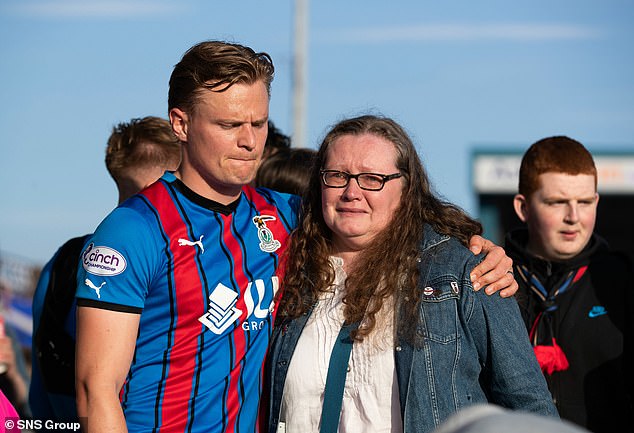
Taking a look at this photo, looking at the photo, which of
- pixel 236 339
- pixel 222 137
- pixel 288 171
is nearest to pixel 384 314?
pixel 236 339

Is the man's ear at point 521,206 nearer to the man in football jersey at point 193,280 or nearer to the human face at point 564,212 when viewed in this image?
the human face at point 564,212

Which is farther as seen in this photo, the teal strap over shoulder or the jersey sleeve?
the teal strap over shoulder

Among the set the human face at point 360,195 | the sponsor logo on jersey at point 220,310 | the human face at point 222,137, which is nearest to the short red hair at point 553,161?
the human face at point 360,195

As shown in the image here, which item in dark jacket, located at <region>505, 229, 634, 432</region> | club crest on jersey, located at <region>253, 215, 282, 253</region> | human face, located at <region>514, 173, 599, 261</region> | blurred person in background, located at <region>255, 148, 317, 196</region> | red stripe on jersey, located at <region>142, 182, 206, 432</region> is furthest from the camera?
blurred person in background, located at <region>255, 148, 317, 196</region>

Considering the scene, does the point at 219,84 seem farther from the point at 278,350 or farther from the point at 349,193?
the point at 278,350

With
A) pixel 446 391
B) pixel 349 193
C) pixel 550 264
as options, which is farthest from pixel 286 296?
pixel 550 264

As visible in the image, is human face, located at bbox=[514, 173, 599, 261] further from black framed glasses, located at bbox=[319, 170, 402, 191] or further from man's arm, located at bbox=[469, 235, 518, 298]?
black framed glasses, located at bbox=[319, 170, 402, 191]

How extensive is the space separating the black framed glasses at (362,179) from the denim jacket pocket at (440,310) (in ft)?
1.46

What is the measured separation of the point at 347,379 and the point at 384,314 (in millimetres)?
291

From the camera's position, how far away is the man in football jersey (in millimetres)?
3201

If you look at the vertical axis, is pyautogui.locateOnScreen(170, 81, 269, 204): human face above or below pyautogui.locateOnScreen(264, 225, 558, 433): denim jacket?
above

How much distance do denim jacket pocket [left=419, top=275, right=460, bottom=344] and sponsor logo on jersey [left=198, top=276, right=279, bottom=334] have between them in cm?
64

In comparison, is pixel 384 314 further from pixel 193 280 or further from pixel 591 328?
pixel 591 328

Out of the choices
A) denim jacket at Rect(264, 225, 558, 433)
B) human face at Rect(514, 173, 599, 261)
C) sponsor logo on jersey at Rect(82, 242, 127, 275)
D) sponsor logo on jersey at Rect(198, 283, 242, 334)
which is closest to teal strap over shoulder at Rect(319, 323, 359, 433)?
denim jacket at Rect(264, 225, 558, 433)
